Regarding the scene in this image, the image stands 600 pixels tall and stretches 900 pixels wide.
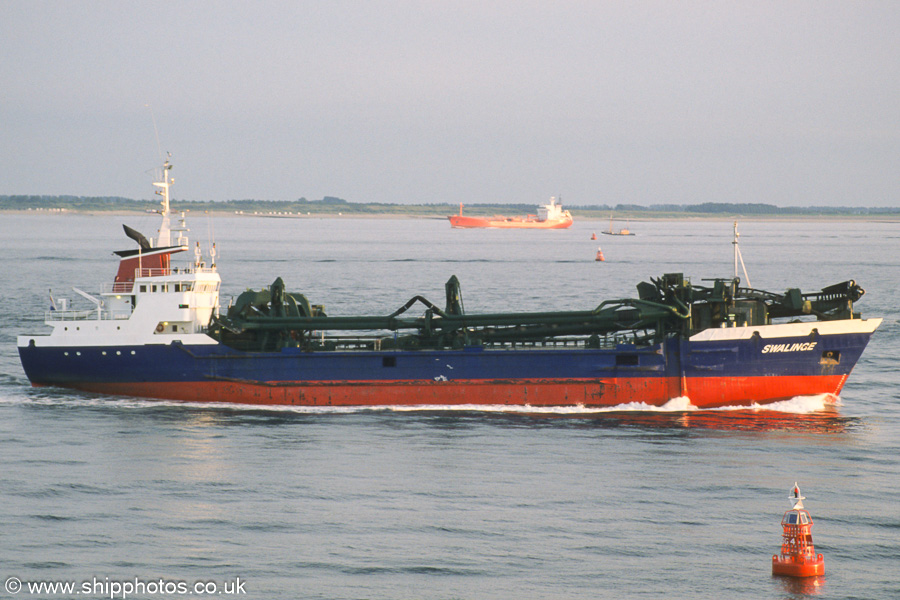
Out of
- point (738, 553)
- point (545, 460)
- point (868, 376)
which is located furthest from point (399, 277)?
point (738, 553)

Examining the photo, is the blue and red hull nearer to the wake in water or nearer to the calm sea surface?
the wake in water

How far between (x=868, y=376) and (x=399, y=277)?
162 feet

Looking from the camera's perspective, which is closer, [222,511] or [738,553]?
[738,553]

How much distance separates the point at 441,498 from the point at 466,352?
9.78 meters

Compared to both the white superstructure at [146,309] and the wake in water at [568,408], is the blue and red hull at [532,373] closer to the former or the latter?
the wake in water at [568,408]

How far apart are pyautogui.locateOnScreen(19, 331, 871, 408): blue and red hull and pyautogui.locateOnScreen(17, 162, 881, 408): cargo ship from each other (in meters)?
0.05

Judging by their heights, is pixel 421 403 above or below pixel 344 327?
below

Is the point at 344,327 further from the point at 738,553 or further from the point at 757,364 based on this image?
the point at 738,553

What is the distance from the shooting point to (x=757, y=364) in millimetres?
32031

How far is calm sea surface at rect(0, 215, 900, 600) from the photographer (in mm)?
18188

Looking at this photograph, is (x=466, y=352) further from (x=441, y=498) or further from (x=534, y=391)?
(x=441, y=498)

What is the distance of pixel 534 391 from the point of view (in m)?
32.3

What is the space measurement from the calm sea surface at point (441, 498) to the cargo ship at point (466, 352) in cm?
85

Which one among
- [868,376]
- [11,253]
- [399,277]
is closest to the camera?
[868,376]
